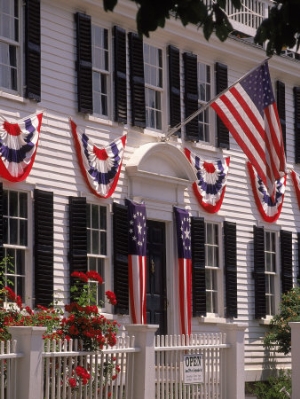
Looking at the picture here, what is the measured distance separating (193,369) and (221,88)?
827cm

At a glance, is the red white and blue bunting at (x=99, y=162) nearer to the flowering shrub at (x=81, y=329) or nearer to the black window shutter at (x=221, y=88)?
the black window shutter at (x=221, y=88)

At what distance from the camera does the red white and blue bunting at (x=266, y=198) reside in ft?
81.8

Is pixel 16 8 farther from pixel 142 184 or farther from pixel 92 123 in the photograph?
pixel 142 184

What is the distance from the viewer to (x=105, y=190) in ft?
66.9

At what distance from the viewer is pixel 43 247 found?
1886 centimetres

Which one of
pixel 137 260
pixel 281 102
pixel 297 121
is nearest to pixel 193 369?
pixel 137 260

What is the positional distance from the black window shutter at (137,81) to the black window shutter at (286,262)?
5.63 m

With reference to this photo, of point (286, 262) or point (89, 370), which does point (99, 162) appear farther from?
point (286, 262)

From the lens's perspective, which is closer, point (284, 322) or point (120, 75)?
point (120, 75)

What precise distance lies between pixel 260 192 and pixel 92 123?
5.89 m

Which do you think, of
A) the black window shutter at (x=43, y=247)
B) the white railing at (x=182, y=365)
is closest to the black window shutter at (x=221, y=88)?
the black window shutter at (x=43, y=247)

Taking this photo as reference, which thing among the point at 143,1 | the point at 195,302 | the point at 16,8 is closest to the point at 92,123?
the point at 16,8

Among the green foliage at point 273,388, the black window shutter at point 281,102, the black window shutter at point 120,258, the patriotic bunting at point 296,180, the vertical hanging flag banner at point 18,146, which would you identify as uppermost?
the black window shutter at point 281,102

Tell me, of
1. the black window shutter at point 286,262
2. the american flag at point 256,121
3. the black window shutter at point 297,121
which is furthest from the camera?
the black window shutter at point 297,121
